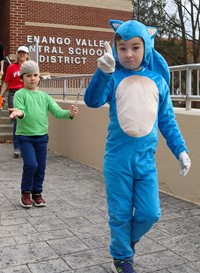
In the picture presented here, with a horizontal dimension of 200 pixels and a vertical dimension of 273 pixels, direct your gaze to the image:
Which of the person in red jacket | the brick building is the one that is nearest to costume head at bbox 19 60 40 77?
the person in red jacket

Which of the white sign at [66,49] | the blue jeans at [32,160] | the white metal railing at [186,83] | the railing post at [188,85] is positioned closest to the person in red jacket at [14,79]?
the blue jeans at [32,160]

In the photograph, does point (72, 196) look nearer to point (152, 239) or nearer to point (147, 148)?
point (152, 239)

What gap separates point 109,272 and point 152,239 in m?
0.79

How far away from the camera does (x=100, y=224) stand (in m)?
4.18

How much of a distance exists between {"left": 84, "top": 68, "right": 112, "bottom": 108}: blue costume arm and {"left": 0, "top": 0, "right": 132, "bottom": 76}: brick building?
11615mm

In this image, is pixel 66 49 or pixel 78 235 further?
pixel 66 49

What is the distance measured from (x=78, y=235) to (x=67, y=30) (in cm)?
1263

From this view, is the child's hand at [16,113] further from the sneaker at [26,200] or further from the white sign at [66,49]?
the white sign at [66,49]

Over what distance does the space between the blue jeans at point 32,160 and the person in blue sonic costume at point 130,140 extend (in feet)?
6.52

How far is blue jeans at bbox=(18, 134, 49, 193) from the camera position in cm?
470

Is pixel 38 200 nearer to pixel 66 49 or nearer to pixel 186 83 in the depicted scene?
pixel 186 83

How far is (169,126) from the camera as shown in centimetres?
295

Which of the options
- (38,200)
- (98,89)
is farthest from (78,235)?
(98,89)

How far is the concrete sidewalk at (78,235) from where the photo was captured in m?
3.21
